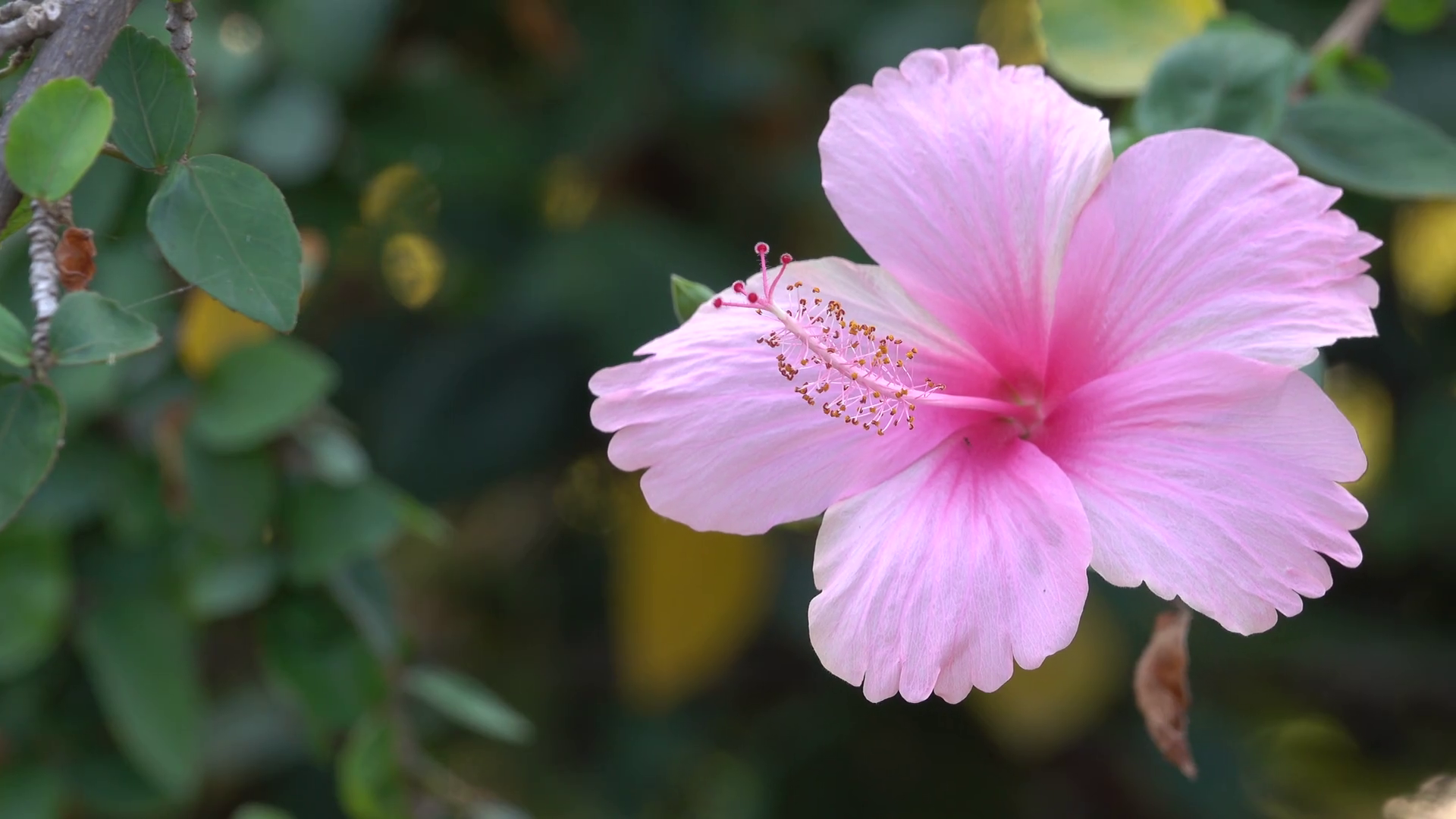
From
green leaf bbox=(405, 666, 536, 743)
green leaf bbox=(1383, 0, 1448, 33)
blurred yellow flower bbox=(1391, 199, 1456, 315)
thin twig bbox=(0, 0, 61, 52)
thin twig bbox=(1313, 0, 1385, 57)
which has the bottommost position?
blurred yellow flower bbox=(1391, 199, 1456, 315)

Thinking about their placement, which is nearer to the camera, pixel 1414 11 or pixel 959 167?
pixel 959 167

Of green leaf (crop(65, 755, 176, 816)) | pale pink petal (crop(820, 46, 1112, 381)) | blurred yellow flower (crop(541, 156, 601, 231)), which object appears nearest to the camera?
pale pink petal (crop(820, 46, 1112, 381))

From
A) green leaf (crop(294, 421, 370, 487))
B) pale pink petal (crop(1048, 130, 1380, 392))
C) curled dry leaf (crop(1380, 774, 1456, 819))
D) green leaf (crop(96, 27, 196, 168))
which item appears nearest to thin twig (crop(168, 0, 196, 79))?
green leaf (crop(96, 27, 196, 168))

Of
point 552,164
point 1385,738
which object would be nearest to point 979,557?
point 552,164

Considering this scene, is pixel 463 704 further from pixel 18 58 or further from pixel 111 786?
pixel 18 58

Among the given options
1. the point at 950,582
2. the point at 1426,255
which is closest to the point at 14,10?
the point at 950,582

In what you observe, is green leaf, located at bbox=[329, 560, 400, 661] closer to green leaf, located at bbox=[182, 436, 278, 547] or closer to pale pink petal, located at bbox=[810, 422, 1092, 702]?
green leaf, located at bbox=[182, 436, 278, 547]

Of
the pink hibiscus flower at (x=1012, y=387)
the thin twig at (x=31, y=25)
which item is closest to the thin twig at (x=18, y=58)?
the thin twig at (x=31, y=25)
